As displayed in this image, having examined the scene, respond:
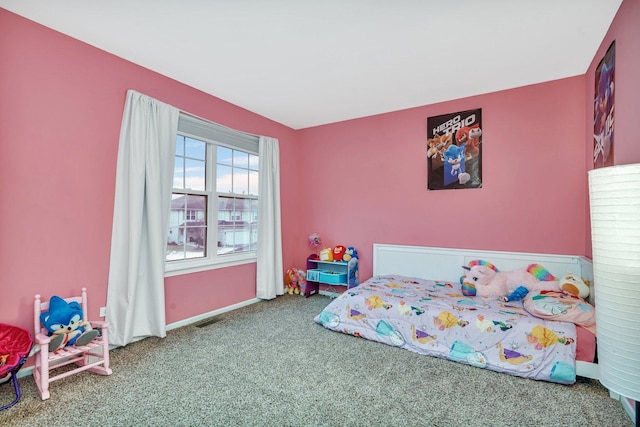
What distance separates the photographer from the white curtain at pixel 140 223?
2.67 meters

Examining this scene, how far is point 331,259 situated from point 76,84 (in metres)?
3.37

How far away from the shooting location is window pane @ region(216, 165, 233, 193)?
3748mm

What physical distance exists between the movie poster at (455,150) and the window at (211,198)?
235cm

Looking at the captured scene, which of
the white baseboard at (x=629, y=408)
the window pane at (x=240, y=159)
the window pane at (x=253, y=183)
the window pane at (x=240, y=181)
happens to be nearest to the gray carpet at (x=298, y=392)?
the white baseboard at (x=629, y=408)

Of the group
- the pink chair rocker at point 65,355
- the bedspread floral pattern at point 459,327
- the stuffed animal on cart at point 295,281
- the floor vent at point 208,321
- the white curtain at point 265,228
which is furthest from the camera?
the stuffed animal on cart at point 295,281

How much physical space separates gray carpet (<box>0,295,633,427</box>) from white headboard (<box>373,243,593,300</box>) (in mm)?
1279

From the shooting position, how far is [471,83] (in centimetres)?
326

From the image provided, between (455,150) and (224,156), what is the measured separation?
9.32 feet

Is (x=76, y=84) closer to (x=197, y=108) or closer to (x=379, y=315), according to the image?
(x=197, y=108)

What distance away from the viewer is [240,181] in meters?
4.05

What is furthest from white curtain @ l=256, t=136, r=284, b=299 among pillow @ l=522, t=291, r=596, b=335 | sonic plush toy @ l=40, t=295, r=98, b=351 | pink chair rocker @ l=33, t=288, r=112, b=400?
pillow @ l=522, t=291, r=596, b=335

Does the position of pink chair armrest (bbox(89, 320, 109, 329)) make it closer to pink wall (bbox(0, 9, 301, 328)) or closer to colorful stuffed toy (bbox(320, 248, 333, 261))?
pink wall (bbox(0, 9, 301, 328))

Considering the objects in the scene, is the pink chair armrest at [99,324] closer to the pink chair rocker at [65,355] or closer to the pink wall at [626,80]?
the pink chair rocker at [65,355]

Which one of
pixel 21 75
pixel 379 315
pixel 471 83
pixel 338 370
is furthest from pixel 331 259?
pixel 21 75
